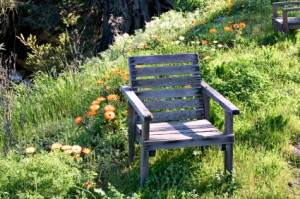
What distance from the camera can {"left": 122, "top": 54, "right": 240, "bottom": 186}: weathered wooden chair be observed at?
4.35 meters

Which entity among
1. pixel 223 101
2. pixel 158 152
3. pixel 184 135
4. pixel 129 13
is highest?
pixel 129 13

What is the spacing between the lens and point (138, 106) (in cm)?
439

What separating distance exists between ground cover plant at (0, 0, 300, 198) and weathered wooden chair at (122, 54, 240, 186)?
24 centimetres

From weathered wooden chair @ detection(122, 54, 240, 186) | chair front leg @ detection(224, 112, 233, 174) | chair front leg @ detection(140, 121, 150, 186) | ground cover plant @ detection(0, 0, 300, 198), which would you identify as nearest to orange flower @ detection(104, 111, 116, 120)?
ground cover plant @ detection(0, 0, 300, 198)

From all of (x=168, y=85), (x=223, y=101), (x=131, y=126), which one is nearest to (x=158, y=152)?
(x=131, y=126)

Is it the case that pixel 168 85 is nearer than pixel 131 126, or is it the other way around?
pixel 131 126

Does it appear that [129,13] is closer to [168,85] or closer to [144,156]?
[168,85]

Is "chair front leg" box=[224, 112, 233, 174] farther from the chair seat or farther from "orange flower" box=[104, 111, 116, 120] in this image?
"orange flower" box=[104, 111, 116, 120]

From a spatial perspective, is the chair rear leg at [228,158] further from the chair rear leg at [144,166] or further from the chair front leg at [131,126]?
the chair front leg at [131,126]

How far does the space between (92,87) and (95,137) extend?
1455 millimetres

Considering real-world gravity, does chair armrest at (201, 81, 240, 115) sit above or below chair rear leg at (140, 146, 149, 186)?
above

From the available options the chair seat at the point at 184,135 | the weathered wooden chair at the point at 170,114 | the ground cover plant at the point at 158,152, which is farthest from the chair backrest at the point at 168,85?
the ground cover plant at the point at 158,152

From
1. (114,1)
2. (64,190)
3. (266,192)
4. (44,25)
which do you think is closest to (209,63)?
(266,192)

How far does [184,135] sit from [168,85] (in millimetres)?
769
